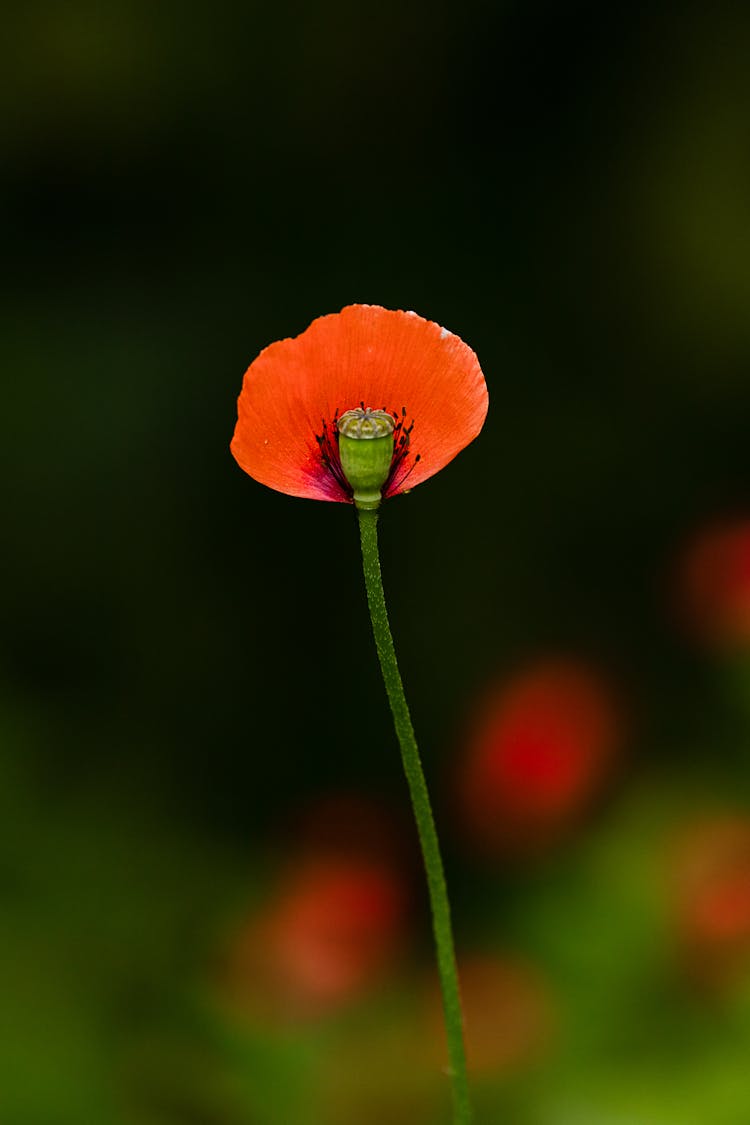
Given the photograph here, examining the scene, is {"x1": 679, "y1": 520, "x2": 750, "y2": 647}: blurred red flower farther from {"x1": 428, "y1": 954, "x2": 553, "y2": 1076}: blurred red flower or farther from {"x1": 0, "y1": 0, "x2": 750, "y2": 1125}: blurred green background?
{"x1": 428, "y1": 954, "x2": 553, "y2": 1076}: blurred red flower

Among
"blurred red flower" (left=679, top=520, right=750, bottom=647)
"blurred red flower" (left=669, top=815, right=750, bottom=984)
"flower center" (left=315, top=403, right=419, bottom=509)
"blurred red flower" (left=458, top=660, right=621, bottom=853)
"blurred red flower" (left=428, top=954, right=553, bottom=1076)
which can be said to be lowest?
"blurred red flower" (left=428, top=954, right=553, bottom=1076)

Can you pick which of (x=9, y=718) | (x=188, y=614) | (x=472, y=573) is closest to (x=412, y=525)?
(x=472, y=573)

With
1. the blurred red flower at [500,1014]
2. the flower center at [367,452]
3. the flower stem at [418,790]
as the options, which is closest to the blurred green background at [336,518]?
the blurred red flower at [500,1014]

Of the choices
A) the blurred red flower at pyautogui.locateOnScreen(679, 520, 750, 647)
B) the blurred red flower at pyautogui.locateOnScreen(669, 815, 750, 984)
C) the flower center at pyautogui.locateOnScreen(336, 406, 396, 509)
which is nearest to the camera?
the flower center at pyautogui.locateOnScreen(336, 406, 396, 509)

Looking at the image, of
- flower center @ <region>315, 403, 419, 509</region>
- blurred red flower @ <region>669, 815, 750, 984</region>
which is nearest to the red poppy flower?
flower center @ <region>315, 403, 419, 509</region>

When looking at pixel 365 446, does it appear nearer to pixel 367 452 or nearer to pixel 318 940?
pixel 367 452
